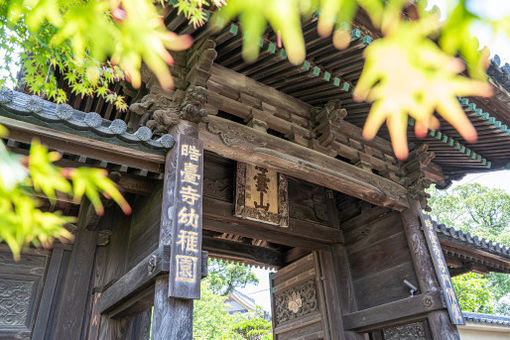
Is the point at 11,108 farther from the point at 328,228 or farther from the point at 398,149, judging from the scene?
the point at 328,228

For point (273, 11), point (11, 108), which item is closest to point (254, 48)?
point (273, 11)

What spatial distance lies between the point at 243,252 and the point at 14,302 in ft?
13.1

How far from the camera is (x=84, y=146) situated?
3.46 m

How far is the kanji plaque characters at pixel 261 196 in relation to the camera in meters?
5.60

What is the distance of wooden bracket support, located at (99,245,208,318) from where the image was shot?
3.17 m

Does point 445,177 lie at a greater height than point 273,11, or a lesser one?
greater

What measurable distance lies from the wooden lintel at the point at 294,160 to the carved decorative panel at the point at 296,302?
85.3 inches

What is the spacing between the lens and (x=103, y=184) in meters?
1.31

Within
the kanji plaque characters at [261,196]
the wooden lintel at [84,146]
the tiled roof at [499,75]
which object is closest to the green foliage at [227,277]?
the kanji plaque characters at [261,196]

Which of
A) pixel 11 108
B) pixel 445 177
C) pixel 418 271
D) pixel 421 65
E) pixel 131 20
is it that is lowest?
pixel 421 65

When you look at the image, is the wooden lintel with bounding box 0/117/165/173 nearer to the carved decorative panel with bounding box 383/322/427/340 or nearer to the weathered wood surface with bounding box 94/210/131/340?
the weathered wood surface with bounding box 94/210/131/340

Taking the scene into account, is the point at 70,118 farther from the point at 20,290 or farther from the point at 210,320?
the point at 210,320

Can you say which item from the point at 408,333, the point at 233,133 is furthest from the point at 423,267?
the point at 233,133

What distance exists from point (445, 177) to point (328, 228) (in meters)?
2.83
